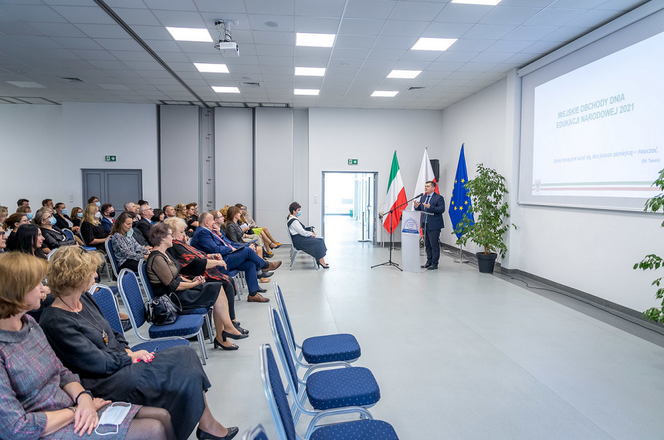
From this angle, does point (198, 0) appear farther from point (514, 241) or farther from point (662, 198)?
point (514, 241)

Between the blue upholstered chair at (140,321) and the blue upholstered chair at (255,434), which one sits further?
the blue upholstered chair at (140,321)

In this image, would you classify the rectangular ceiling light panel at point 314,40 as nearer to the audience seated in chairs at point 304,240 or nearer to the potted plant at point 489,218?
the audience seated in chairs at point 304,240

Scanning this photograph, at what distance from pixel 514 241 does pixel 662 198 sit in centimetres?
394

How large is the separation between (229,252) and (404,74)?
491cm

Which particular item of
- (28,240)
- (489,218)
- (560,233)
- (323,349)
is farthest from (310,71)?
(323,349)

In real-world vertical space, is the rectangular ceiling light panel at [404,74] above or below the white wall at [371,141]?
above

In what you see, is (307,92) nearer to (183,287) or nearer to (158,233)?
(158,233)

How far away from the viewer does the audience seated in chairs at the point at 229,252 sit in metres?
4.94

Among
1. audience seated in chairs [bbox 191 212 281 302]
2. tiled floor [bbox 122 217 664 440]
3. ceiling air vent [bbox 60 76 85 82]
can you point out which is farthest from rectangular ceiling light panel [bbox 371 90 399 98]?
ceiling air vent [bbox 60 76 85 82]

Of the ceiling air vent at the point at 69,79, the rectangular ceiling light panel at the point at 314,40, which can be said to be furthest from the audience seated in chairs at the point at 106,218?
the rectangular ceiling light panel at the point at 314,40

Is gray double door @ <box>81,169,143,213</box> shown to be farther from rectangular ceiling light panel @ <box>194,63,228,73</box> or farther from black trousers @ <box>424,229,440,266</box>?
black trousers @ <box>424,229,440,266</box>

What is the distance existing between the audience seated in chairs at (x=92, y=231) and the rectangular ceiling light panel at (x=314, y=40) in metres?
4.28

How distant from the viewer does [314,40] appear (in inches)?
234

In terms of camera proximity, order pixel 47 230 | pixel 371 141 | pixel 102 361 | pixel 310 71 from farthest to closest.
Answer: pixel 371 141
pixel 310 71
pixel 47 230
pixel 102 361
